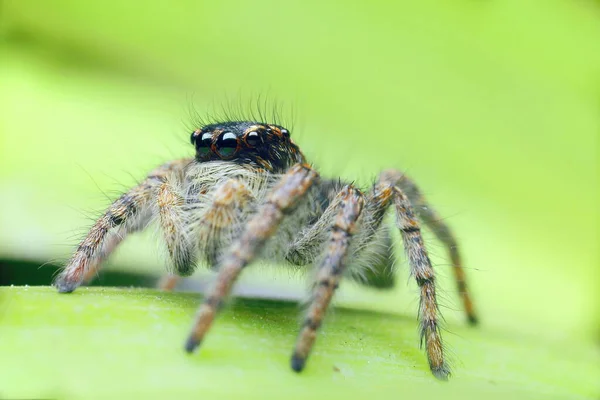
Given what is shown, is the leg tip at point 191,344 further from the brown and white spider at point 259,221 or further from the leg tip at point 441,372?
the leg tip at point 441,372

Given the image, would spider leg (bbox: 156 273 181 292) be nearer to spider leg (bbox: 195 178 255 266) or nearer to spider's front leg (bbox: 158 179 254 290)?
spider's front leg (bbox: 158 179 254 290)

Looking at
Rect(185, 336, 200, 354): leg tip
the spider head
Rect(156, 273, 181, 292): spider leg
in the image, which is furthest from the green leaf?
Rect(156, 273, 181, 292): spider leg

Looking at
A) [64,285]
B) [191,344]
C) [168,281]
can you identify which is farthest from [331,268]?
[168,281]

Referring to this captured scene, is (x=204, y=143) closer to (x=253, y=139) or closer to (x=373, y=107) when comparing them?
(x=253, y=139)

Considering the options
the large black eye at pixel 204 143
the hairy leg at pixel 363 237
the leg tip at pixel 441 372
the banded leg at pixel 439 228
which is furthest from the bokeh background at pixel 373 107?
the leg tip at pixel 441 372

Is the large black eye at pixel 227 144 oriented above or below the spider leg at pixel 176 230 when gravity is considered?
above

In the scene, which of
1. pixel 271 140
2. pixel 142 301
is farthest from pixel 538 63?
pixel 142 301
